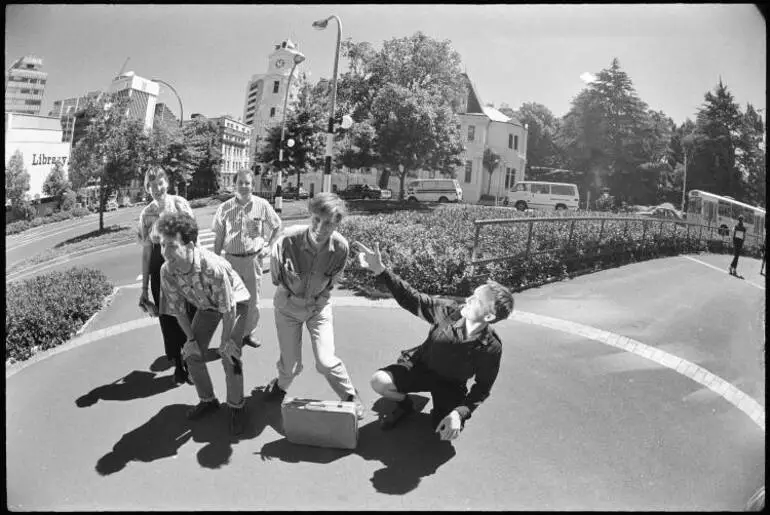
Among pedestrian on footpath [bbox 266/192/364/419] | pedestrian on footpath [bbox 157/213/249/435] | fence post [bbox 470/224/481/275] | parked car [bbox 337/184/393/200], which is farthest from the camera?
fence post [bbox 470/224/481/275]

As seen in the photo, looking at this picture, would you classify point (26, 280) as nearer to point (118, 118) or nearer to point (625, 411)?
point (118, 118)

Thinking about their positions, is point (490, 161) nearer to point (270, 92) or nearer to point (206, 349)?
point (270, 92)

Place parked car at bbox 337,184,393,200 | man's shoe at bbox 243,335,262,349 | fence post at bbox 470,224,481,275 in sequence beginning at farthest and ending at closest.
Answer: fence post at bbox 470,224,481,275, man's shoe at bbox 243,335,262,349, parked car at bbox 337,184,393,200

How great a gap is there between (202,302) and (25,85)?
1783 millimetres

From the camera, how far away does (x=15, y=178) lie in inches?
110

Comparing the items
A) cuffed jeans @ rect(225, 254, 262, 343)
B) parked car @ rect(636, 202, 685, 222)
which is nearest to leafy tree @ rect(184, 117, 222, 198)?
cuffed jeans @ rect(225, 254, 262, 343)

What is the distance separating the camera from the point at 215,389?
3.08 meters

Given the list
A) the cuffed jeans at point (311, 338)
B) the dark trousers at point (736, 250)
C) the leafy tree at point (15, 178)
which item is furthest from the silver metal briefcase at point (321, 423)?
the dark trousers at point (736, 250)

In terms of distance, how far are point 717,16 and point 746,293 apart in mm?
1711

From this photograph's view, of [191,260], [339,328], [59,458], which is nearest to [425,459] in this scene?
[339,328]

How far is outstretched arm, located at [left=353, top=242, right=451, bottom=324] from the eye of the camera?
2.66m

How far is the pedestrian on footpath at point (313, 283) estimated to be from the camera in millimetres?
2621

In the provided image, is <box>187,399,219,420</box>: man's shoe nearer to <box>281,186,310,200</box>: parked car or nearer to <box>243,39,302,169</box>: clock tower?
<box>281,186,310,200</box>: parked car

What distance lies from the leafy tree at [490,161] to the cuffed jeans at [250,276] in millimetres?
1779
